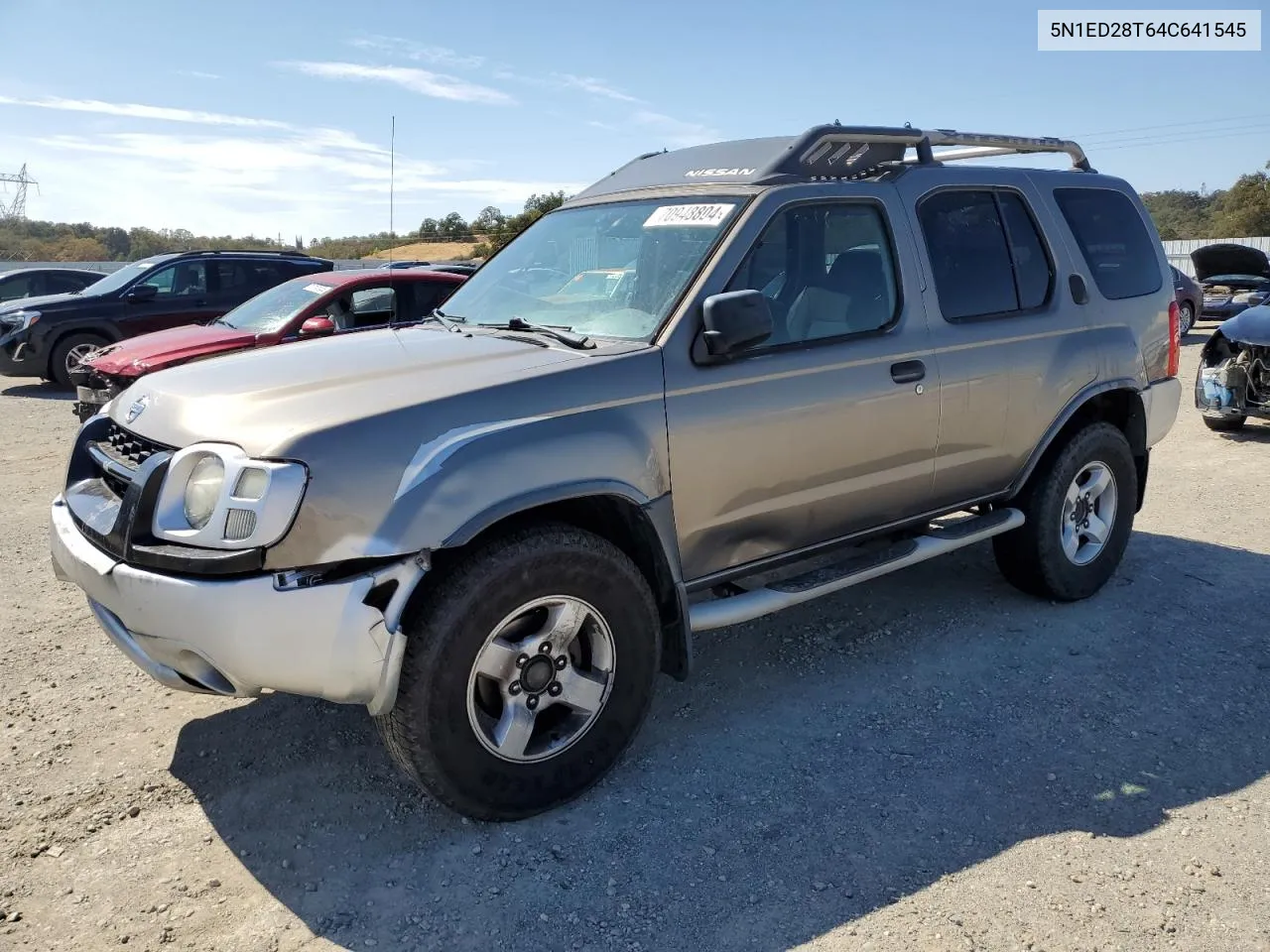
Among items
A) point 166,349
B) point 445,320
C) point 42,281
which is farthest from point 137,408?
point 42,281

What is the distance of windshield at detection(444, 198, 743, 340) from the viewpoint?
11.8 feet

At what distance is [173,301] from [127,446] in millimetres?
10626

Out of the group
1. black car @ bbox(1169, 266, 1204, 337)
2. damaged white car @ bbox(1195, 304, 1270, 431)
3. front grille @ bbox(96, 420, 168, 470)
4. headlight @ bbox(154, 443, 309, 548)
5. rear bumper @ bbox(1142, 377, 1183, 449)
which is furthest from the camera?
black car @ bbox(1169, 266, 1204, 337)

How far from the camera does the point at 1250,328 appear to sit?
28.3 feet

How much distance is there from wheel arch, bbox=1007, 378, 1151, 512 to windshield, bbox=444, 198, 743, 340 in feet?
6.62

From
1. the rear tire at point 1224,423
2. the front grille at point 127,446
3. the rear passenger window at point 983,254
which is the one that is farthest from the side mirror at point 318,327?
the rear tire at point 1224,423

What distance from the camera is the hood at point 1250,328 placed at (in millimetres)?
8523

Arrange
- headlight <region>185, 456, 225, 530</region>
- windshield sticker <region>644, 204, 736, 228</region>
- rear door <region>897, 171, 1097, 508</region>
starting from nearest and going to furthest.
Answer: headlight <region>185, 456, 225, 530</region>
windshield sticker <region>644, 204, 736, 228</region>
rear door <region>897, 171, 1097, 508</region>

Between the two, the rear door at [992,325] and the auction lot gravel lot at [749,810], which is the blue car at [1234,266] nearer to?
the rear door at [992,325]

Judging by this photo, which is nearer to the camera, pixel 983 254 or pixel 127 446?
pixel 127 446

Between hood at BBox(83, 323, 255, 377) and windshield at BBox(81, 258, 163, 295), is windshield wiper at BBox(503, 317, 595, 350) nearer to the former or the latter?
hood at BBox(83, 323, 255, 377)

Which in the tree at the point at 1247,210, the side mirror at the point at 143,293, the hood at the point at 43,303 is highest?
the tree at the point at 1247,210

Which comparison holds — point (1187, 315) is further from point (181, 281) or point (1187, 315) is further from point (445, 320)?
point (445, 320)

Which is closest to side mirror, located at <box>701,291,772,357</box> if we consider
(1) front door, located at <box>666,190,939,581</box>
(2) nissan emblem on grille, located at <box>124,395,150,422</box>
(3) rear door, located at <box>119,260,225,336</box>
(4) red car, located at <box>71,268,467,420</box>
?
(1) front door, located at <box>666,190,939,581</box>
